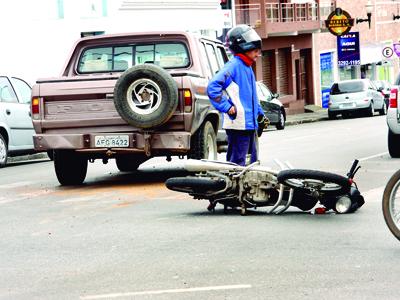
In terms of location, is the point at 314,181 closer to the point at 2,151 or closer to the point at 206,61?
the point at 206,61

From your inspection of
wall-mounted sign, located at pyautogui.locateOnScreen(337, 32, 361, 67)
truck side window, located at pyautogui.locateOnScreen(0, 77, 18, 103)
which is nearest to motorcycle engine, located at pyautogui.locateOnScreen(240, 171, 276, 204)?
truck side window, located at pyautogui.locateOnScreen(0, 77, 18, 103)

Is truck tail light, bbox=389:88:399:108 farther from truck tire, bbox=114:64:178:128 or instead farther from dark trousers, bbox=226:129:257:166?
dark trousers, bbox=226:129:257:166

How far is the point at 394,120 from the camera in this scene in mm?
18688

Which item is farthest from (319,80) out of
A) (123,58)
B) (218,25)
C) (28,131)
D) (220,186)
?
(220,186)

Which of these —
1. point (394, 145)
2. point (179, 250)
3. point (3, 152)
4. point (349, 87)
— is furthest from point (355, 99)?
point (179, 250)

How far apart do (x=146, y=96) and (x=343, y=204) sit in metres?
4.12

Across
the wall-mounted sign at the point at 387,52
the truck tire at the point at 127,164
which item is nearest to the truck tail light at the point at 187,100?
the truck tire at the point at 127,164

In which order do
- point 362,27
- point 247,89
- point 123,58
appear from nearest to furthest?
point 247,89, point 123,58, point 362,27

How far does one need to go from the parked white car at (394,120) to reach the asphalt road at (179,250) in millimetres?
4589

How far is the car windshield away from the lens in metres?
46.7

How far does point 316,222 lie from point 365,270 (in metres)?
2.45

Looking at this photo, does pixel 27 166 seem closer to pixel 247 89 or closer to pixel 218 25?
pixel 247 89

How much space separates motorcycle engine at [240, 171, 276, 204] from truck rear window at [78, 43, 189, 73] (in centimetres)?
495

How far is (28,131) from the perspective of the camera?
21500 mm
